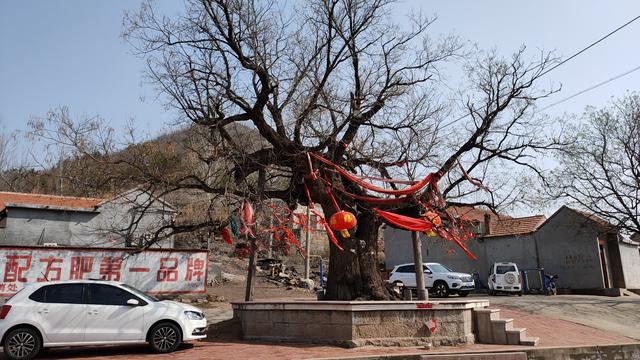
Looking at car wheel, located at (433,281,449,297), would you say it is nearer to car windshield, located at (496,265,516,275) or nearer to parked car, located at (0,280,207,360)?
car windshield, located at (496,265,516,275)

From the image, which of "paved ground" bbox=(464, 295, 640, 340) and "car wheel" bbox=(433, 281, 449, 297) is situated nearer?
"paved ground" bbox=(464, 295, 640, 340)

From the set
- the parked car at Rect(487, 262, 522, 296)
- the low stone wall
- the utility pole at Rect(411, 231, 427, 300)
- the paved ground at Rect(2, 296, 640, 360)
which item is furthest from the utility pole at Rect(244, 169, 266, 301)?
the parked car at Rect(487, 262, 522, 296)

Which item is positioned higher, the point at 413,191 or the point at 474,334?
the point at 413,191

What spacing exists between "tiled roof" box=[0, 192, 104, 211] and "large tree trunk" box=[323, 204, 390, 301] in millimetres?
17143

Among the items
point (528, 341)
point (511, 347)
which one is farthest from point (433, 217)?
point (528, 341)

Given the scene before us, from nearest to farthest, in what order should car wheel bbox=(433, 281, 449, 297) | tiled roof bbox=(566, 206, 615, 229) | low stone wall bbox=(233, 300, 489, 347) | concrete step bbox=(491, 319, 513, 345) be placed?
low stone wall bbox=(233, 300, 489, 347) < concrete step bbox=(491, 319, 513, 345) < car wheel bbox=(433, 281, 449, 297) < tiled roof bbox=(566, 206, 615, 229)

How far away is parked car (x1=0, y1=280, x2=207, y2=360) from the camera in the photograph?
9609mm

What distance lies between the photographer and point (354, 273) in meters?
13.1

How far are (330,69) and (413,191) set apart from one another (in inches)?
172

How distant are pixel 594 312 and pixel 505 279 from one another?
25.5 feet

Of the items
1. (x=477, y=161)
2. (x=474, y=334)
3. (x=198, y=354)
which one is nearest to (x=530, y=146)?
(x=477, y=161)

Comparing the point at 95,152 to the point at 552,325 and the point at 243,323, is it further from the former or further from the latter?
the point at 552,325

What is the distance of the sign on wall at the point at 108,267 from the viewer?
56.4ft

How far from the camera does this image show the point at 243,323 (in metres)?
12.4
